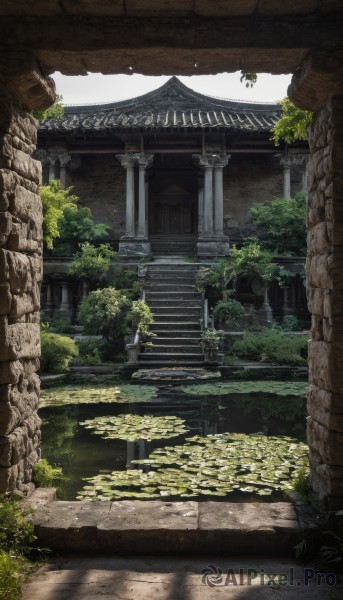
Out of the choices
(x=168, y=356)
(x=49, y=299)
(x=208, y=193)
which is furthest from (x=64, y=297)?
(x=208, y=193)

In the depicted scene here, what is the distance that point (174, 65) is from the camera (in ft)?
13.4

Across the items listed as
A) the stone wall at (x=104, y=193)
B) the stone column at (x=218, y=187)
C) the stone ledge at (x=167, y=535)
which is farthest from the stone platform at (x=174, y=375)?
the stone wall at (x=104, y=193)

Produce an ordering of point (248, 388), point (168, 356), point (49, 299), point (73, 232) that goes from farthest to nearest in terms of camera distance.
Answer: point (73, 232)
point (49, 299)
point (168, 356)
point (248, 388)

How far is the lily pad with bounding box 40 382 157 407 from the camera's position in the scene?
9.59 metres

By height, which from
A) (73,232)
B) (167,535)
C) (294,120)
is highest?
(73,232)

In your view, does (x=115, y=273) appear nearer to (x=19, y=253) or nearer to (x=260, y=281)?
(x=260, y=281)

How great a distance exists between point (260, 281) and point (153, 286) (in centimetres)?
340

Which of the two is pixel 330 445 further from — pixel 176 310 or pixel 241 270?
pixel 241 270

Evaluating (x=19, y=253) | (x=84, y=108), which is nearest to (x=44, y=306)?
(x=84, y=108)

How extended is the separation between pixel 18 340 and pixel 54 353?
25.4 ft

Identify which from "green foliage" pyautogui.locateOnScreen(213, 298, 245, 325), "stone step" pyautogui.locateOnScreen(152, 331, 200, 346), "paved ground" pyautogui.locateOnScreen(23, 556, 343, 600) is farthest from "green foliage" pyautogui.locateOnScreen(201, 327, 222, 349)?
"paved ground" pyautogui.locateOnScreen(23, 556, 343, 600)

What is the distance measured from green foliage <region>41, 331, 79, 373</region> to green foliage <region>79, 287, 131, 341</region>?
6.92 feet

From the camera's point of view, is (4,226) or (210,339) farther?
(210,339)

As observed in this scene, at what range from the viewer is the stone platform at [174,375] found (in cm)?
1145
